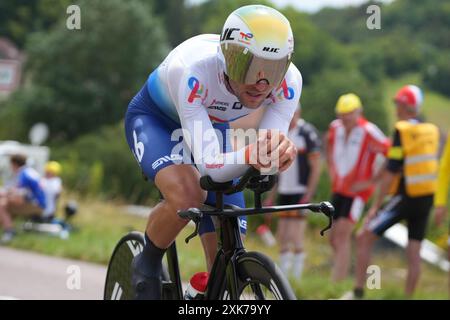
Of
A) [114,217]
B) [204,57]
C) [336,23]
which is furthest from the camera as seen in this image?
[336,23]

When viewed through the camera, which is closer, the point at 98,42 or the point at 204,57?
the point at 204,57

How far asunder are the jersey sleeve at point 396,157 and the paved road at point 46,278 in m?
3.20

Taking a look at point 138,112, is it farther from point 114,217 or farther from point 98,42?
point 98,42

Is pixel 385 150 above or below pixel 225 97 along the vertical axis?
above

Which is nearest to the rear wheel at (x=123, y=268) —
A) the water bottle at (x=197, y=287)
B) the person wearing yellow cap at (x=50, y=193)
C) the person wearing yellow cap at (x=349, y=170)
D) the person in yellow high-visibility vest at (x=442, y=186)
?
the water bottle at (x=197, y=287)

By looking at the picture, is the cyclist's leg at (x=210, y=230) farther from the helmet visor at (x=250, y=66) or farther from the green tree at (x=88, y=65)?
the green tree at (x=88, y=65)

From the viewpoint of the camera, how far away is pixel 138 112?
464 cm

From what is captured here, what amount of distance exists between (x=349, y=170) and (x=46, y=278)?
3.53m

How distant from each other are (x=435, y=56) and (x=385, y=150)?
195 feet

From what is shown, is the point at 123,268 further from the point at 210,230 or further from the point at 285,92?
the point at 285,92

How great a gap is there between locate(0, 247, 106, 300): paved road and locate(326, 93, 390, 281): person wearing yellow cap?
2653mm

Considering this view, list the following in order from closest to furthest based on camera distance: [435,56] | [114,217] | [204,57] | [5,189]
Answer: [204,57]
[5,189]
[114,217]
[435,56]

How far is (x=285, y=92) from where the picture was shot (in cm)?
421

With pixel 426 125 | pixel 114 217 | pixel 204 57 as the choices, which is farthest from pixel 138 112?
pixel 114 217
